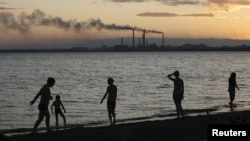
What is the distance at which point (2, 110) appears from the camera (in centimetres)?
3097

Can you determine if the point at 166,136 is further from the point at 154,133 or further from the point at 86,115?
the point at 86,115

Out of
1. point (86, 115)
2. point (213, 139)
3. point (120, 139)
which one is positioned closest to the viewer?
point (213, 139)

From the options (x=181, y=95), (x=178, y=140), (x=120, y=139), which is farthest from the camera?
(x=181, y=95)

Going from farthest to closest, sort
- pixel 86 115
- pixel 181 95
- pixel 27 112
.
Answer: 1. pixel 27 112
2. pixel 86 115
3. pixel 181 95

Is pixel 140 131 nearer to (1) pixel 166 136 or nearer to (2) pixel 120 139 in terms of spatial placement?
(1) pixel 166 136

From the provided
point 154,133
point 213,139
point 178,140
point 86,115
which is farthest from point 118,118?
point 213,139

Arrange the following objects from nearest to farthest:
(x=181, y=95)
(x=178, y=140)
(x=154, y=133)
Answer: (x=178, y=140) < (x=154, y=133) < (x=181, y=95)

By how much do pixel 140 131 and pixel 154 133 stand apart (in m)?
0.51

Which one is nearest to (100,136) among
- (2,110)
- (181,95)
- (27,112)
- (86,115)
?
(181,95)

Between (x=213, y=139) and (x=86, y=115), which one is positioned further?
(x=86, y=115)

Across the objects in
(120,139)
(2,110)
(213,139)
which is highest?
(213,139)

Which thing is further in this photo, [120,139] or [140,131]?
[140,131]

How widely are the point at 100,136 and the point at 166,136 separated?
6.19 feet

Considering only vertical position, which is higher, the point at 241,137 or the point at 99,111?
the point at 241,137
